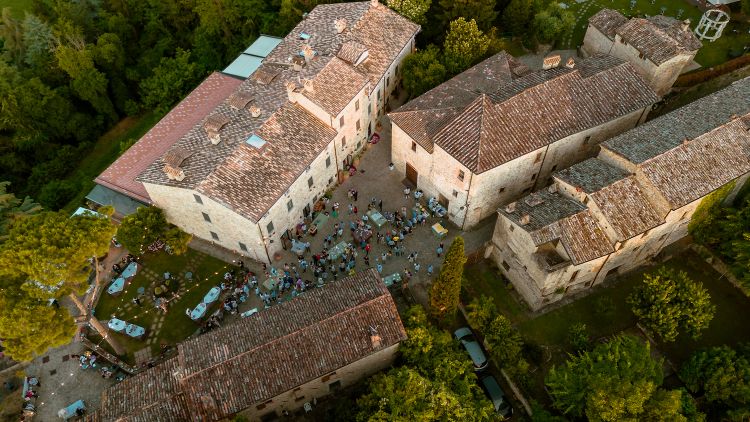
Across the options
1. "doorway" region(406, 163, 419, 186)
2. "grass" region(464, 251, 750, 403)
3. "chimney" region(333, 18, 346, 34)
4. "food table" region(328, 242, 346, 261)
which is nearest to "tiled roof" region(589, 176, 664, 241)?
"grass" region(464, 251, 750, 403)

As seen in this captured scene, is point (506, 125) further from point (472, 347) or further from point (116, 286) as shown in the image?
point (116, 286)

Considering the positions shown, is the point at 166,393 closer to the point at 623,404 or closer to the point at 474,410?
the point at 474,410

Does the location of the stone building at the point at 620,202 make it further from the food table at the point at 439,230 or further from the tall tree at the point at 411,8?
the tall tree at the point at 411,8

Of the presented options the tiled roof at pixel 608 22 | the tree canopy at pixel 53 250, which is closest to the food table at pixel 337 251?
the tree canopy at pixel 53 250

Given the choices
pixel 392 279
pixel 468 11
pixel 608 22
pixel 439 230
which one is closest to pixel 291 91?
pixel 439 230

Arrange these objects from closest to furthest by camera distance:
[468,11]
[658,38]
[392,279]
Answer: [392,279]
[658,38]
[468,11]

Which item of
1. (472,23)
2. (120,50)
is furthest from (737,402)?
(120,50)

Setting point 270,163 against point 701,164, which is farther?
point 270,163
